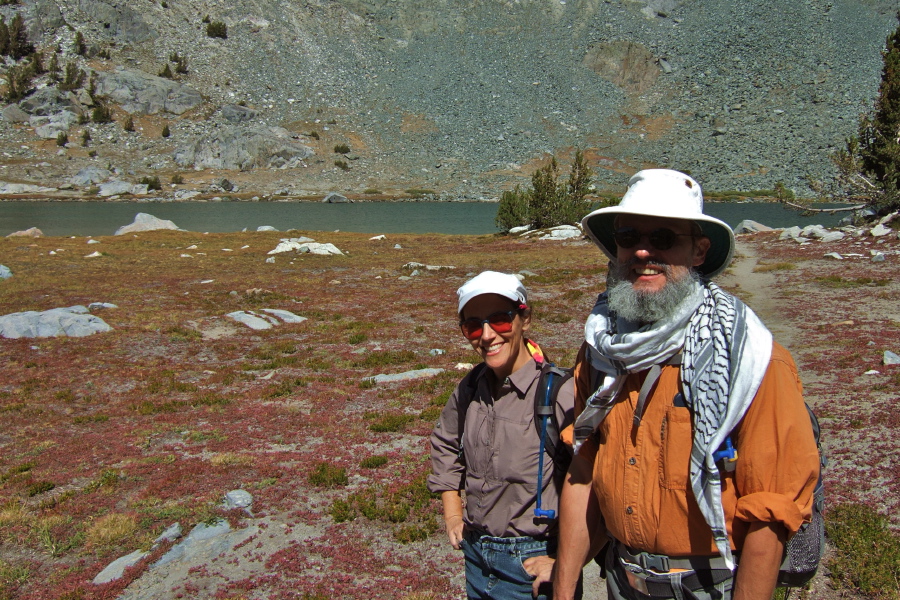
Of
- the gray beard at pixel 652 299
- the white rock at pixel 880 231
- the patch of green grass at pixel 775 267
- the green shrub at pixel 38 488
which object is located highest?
the gray beard at pixel 652 299

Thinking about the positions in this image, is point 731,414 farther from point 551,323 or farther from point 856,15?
point 856,15

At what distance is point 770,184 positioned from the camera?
126125mm

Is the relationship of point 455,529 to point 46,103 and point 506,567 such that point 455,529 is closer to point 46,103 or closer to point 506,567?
point 506,567

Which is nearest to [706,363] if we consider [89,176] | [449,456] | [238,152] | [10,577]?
[449,456]

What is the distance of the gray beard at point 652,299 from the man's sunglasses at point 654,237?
115 mm

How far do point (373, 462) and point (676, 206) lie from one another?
8067 millimetres

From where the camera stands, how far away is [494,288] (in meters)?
3.90

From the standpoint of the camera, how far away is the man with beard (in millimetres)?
2625

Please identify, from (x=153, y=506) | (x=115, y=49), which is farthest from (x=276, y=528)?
(x=115, y=49)

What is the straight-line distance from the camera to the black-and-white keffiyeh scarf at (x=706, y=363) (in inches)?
103

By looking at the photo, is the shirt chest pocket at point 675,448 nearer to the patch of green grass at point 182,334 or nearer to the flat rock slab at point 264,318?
the patch of green grass at point 182,334

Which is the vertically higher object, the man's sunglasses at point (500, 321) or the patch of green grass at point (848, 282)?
the man's sunglasses at point (500, 321)

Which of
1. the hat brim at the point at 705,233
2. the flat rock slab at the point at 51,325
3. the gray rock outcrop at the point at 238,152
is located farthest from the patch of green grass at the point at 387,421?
the gray rock outcrop at the point at 238,152

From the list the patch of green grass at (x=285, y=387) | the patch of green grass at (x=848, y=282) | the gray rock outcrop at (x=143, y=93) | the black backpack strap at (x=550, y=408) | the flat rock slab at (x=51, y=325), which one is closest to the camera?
A: the black backpack strap at (x=550, y=408)
